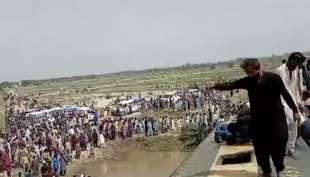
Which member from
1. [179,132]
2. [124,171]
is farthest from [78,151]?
[179,132]

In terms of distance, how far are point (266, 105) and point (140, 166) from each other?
22018 millimetres

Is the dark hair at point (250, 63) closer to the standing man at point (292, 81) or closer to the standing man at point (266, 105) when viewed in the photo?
the standing man at point (266, 105)

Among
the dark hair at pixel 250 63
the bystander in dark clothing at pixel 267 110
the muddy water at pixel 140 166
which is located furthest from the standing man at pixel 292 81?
the muddy water at pixel 140 166

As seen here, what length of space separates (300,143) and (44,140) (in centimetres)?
2238

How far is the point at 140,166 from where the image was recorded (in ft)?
91.9

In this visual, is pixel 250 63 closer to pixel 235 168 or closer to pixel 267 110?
pixel 267 110

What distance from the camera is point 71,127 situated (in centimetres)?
3488

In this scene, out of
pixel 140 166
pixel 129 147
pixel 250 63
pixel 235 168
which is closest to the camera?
pixel 250 63

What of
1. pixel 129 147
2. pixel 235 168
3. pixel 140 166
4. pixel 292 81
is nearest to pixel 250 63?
pixel 292 81

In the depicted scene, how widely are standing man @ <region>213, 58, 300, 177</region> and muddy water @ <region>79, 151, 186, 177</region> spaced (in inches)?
730

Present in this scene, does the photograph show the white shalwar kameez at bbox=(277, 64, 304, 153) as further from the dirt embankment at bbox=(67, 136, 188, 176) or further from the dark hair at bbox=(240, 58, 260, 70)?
the dirt embankment at bbox=(67, 136, 188, 176)

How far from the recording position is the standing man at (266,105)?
20.5ft

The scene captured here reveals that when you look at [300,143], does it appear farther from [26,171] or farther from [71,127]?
[71,127]

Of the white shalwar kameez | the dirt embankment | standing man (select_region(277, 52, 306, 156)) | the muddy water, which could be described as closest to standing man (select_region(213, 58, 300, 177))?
standing man (select_region(277, 52, 306, 156))
